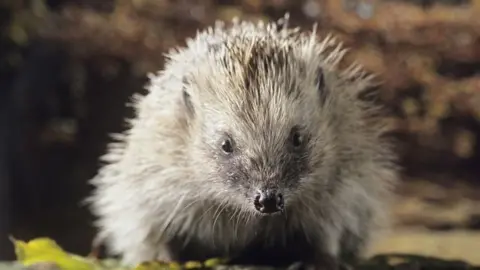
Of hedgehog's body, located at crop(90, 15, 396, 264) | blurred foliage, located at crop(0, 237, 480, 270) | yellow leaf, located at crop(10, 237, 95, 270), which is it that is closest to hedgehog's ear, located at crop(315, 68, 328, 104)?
hedgehog's body, located at crop(90, 15, 396, 264)

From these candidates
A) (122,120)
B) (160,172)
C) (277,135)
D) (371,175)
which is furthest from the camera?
(122,120)

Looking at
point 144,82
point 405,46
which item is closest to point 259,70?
point 144,82

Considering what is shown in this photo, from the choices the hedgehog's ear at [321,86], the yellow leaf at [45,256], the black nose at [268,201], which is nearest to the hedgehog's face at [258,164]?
the black nose at [268,201]

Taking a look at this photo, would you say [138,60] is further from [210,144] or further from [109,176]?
[210,144]

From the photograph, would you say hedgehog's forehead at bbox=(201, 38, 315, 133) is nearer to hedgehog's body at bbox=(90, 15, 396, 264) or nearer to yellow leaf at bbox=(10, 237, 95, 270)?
hedgehog's body at bbox=(90, 15, 396, 264)

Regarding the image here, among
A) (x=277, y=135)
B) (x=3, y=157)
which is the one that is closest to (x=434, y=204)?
(x=277, y=135)

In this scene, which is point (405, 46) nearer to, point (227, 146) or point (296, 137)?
point (296, 137)

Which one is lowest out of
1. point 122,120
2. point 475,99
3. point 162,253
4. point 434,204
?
point 162,253
